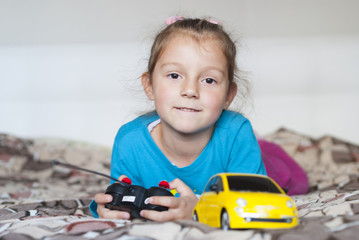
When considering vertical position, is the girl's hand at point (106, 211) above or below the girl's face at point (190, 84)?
below

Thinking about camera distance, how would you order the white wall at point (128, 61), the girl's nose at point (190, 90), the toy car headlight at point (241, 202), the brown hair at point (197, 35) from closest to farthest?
the toy car headlight at point (241, 202), the girl's nose at point (190, 90), the brown hair at point (197, 35), the white wall at point (128, 61)

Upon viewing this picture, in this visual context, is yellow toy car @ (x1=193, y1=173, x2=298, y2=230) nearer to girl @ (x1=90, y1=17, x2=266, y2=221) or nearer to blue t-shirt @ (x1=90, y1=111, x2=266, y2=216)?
girl @ (x1=90, y1=17, x2=266, y2=221)

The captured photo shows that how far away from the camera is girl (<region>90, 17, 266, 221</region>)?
1.08 m

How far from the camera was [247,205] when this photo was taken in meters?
0.68

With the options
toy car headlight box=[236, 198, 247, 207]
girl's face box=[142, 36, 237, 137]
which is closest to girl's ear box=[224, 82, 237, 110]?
girl's face box=[142, 36, 237, 137]

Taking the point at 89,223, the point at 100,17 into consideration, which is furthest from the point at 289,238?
the point at 100,17

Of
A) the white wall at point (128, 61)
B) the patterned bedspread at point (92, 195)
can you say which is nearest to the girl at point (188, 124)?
the patterned bedspread at point (92, 195)

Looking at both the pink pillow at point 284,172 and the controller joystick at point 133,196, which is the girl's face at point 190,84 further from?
the pink pillow at point 284,172

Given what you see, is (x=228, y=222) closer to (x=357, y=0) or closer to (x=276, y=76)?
(x=276, y=76)

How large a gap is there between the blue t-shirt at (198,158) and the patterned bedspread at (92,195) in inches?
7.1

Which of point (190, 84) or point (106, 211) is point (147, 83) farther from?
point (106, 211)

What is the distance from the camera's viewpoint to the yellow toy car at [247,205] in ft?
2.24

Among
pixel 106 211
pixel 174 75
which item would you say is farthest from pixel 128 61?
pixel 106 211

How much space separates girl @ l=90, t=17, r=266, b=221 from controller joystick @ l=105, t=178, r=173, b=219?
55 mm
